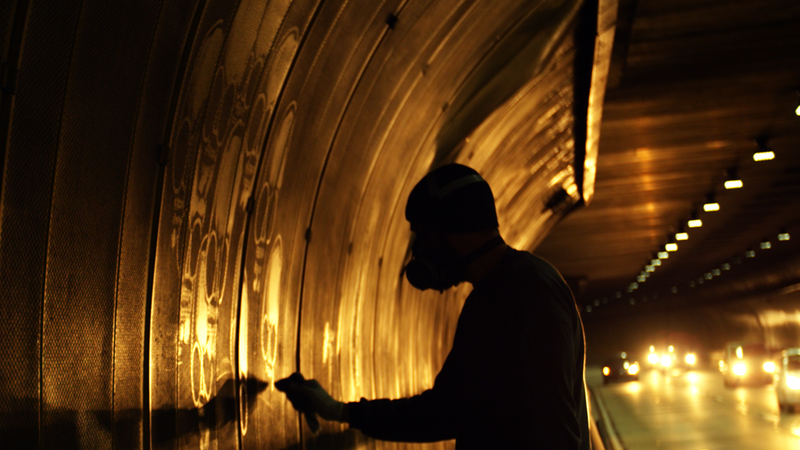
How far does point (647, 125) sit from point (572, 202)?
2.86 metres

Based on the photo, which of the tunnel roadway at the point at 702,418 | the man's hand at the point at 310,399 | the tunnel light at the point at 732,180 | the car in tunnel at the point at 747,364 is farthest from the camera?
the car in tunnel at the point at 747,364

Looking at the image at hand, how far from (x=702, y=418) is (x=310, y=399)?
2262 centimetres

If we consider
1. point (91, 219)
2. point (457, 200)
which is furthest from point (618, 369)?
point (91, 219)

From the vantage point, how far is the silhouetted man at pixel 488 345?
105 inches

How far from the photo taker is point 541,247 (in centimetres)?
2905

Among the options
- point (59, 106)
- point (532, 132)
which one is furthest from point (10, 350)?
point (532, 132)

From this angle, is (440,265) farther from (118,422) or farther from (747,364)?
(747,364)

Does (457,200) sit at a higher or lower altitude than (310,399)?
higher

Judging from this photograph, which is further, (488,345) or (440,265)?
(440,265)

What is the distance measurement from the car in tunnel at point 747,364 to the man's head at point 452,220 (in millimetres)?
35600

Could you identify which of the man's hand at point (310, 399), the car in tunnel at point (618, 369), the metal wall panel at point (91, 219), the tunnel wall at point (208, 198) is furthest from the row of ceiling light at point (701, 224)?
the metal wall panel at point (91, 219)

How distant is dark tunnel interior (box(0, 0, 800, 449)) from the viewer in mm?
2297

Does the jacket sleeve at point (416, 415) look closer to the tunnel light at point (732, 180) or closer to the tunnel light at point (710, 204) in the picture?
the tunnel light at point (732, 180)

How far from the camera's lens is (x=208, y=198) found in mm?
3465
